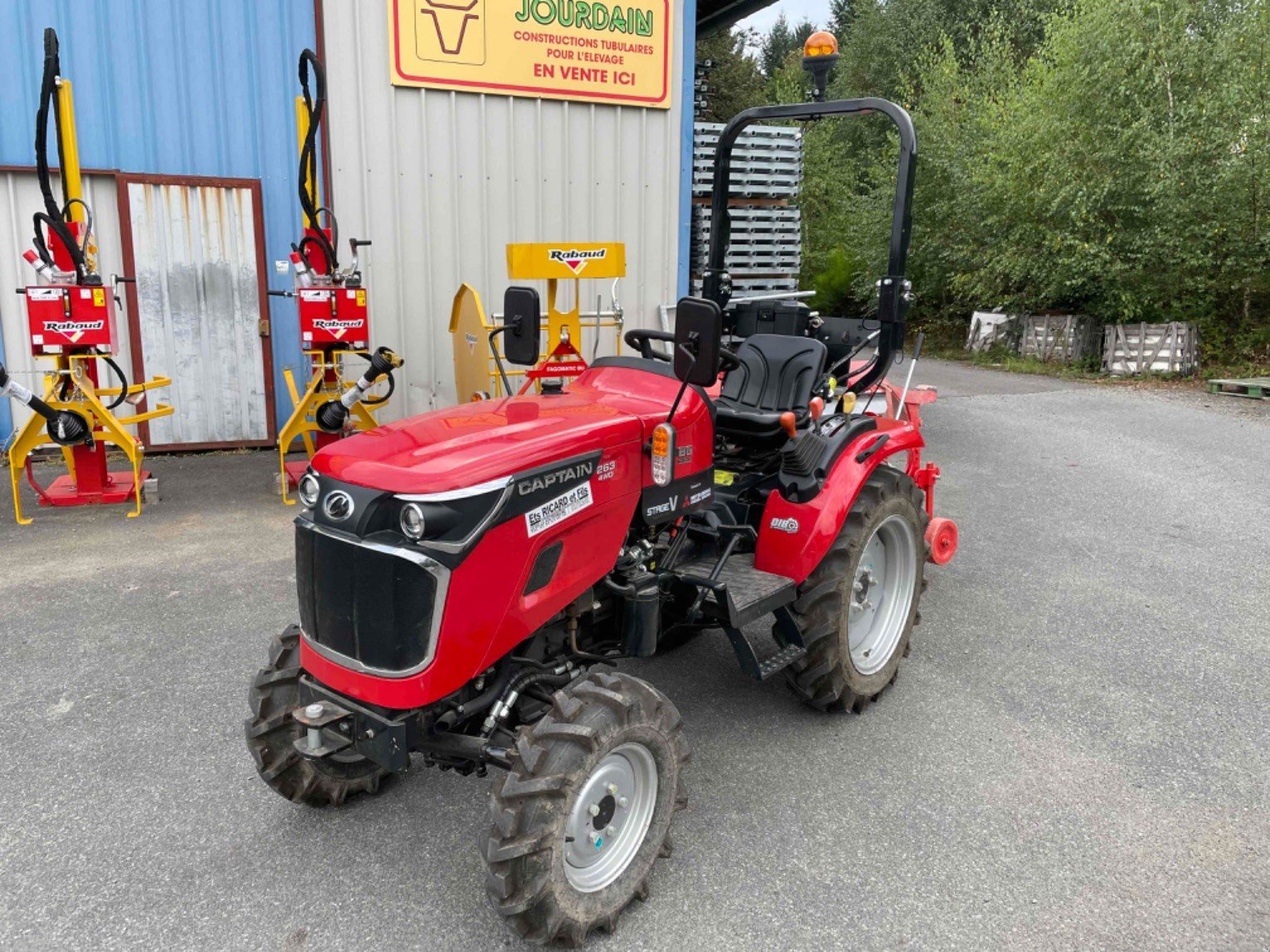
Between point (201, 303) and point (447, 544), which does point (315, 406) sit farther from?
point (447, 544)

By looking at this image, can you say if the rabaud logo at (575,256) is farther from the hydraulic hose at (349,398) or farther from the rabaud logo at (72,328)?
the rabaud logo at (72,328)

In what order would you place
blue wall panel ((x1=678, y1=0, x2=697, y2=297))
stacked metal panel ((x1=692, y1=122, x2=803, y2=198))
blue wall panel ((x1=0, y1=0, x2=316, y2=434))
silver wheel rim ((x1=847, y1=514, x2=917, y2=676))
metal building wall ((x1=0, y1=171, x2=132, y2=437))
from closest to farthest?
silver wheel rim ((x1=847, y1=514, x2=917, y2=676)) < blue wall panel ((x1=0, y1=0, x2=316, y2=434)) < metal building wall ((x1=0, y1=171, x2=132, y2=437)) < blue wall panel ((x1=678, y1=0, x2=697, y2=297)) < stacked metal panel ((x1=692, y1=122, x2=803, y2=198))

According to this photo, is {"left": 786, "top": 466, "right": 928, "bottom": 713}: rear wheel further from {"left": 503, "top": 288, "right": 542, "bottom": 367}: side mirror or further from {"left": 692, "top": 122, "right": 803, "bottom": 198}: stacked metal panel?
{"left": 692, "top": 122, "right": 803, "bottom": 198}: stacked metal panel

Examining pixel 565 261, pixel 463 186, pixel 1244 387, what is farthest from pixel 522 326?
pixel 1244 387

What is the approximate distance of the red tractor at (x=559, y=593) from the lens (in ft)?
7.13

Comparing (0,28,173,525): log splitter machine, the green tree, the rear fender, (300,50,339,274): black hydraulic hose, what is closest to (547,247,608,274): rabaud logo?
(300,50,339,274): black hydraulic hose

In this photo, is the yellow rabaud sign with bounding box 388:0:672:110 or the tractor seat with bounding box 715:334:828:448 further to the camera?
the yellow rabaud sign with bounding box 388:0:672:110

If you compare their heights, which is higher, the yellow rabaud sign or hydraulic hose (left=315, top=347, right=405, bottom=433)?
the yellow rabaud sign

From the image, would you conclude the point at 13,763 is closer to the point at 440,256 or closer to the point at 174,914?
the point at 174,914

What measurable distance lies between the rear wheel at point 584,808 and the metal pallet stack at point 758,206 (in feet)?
21.5

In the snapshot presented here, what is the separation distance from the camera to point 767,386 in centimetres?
360

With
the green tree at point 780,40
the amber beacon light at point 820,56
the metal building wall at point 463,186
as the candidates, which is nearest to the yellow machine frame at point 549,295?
the metal building wall at point 463,186

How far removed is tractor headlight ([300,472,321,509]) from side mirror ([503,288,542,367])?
32.8 inches

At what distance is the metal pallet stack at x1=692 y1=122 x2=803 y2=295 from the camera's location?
8.55 m
